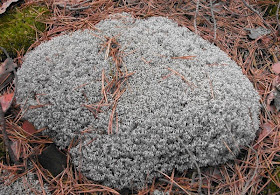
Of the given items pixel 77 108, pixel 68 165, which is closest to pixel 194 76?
pixel 77 108

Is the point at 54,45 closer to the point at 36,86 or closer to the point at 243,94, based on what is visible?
the point at 36,86

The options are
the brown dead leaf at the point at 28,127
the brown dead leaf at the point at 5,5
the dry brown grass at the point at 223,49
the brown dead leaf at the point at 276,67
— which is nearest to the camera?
the dry brown grass at the point at 223,49

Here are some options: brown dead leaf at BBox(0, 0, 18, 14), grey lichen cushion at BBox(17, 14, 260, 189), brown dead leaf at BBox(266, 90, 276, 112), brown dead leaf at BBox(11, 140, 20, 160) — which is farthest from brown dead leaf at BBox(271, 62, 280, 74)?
brown dead leaf at BBox(0, 0, 18, 14)

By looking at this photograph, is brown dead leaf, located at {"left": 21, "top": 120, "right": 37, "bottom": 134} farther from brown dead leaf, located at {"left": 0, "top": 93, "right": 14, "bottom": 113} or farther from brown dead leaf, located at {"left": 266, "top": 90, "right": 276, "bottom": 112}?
brown dead leaf, located at {"left": 266, "top": 90, "right": 276, "bottom": 112}

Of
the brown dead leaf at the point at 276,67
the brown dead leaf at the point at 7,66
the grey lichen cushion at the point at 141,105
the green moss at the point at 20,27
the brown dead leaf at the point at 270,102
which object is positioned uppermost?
the green moss at the point at 20,27

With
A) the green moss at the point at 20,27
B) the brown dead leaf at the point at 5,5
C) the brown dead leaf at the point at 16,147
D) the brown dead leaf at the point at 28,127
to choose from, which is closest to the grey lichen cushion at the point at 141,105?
the brown dead leaf at the point at 28,127

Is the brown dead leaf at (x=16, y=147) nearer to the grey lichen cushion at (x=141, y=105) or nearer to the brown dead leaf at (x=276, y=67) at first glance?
the grey lichen cushion at (x=141, y=105)

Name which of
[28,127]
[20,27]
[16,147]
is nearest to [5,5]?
[20,27]
